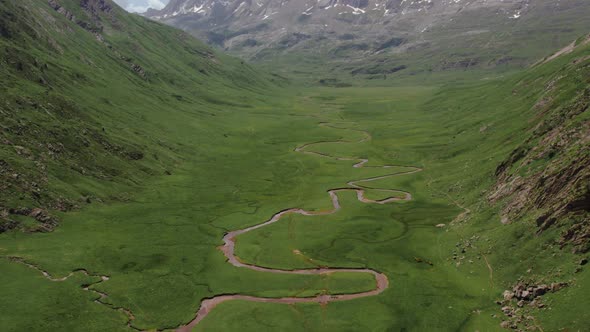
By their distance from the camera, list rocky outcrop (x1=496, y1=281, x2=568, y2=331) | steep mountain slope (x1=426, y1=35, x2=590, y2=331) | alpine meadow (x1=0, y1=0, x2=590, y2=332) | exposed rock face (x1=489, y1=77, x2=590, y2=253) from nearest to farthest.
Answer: rocky outcrop (x1=496, y1=281, x2=568, y2=331) → steep mountain slope (x1=426, y1=35, x2=590, y2=331) → exposed rock face (x1=489, y1=77, x2=590, y2=253) → alpine meadow (x1=0, y1=0, x2=590, y2=332)

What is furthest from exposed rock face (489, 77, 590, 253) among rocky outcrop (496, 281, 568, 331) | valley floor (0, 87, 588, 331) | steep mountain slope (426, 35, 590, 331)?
rocky outcrop (496, 281, 568, 331)

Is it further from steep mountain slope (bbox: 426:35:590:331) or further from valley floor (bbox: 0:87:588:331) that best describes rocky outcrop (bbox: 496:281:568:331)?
valley floor (bbox: 0:87:588:331)

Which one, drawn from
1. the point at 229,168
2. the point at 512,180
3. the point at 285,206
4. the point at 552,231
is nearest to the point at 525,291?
the point at 552,231

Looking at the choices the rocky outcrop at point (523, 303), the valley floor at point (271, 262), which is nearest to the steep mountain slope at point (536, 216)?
the rocky outcrop at point (523, 303)

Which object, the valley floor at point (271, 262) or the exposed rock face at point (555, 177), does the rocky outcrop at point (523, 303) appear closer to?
the valley floor at point (271, 262)

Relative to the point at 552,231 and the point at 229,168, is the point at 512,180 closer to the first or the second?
the point at 552,231

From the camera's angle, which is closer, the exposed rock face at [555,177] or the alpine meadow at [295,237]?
the exposed rock face at [555,177]

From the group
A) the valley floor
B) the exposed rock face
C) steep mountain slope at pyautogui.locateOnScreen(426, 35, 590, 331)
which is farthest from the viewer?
the valley floor

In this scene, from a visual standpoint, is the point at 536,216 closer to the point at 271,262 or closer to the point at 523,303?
the point at 523,303

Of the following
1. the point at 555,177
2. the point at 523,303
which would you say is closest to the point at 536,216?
the point at 555,177

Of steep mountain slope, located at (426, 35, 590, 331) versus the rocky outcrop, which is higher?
steep mountain slope, located at (426, 35, 590, 331)

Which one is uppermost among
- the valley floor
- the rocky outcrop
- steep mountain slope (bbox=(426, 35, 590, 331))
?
steep mountain slope (bbox=(426, 35, 590, 331))

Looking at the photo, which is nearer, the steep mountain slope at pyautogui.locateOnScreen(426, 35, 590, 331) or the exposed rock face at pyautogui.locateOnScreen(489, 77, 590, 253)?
the steep mountain slope at pyautogui.locateOnScreen(426, 35, 590, 331)
